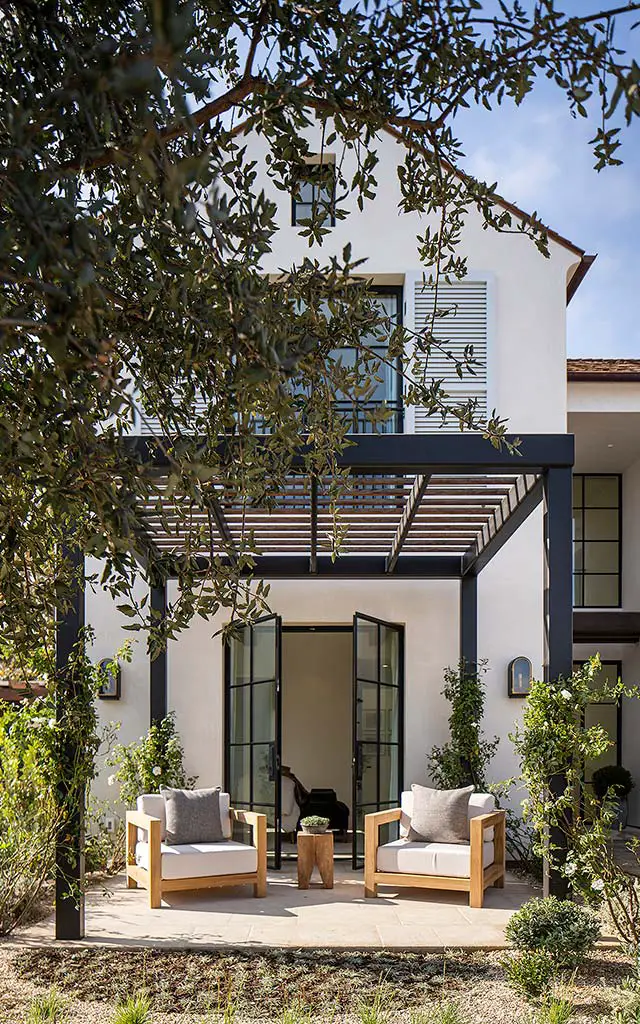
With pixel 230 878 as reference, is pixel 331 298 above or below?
above

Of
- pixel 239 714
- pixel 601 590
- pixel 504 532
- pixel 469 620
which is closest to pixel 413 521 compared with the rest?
pixel 504 532

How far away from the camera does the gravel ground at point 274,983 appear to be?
4.95 meters

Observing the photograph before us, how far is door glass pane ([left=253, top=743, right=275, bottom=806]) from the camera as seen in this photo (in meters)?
9.72

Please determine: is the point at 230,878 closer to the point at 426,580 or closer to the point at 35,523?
the point at 426,580

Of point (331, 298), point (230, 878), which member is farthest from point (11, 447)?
point (230, 878)

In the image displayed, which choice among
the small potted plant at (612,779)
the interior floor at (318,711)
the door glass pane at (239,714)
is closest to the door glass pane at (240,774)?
the door glass pane at (239,714)

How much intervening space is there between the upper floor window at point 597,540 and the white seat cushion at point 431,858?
599cm

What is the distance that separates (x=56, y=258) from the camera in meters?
1.59

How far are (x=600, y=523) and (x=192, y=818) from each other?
24.9 feet

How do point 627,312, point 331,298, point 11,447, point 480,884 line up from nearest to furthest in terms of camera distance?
1. point 11,447
2. point 331,298
3. point 480,884
4. point 627,312

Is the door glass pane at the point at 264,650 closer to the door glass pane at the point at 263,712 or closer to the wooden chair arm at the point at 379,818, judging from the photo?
the door glass pane at the point at 263,712

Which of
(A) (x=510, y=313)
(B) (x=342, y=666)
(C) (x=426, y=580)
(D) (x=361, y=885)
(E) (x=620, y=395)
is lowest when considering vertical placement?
(D) (x=361, y=885)

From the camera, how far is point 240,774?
10.0 metres

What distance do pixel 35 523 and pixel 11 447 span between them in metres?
0.76
